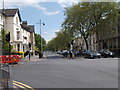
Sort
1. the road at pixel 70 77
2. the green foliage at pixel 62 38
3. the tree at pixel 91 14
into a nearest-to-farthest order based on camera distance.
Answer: the road at pixel 70 77 < the tree at pixel 91 14 < the green foliage at pixel 62 38

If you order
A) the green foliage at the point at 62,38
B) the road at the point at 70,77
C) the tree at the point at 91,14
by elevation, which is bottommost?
the road at the point at 70,77

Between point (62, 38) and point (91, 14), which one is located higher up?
point (91, 14)

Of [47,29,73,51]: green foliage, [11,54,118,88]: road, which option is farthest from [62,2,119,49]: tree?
[11,54,118,88]: road

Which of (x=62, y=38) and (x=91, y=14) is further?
(x=62, y=38)

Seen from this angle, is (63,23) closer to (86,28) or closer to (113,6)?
(86,28)

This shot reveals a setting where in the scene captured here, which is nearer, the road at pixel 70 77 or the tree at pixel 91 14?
the road at pixel 70 77

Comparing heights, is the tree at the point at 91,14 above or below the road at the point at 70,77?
above

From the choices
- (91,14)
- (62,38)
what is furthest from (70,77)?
(62,38)

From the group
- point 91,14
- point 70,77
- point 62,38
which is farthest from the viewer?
point 62,38

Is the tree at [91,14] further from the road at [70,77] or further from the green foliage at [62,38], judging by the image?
the road at [70,77]

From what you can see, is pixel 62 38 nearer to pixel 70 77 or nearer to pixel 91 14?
pixel 91 14

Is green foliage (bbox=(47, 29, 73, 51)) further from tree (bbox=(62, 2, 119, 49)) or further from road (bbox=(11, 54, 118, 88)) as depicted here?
road (bbox=(11, 54, 118, 88))

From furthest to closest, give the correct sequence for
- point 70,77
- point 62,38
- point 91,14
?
point 62,38 → point 91,14 → point 70,77

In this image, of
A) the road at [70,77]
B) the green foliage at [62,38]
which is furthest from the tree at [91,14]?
the road at [70,77]
